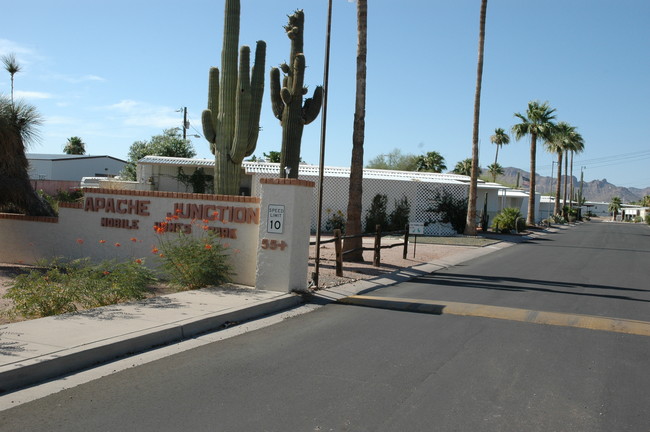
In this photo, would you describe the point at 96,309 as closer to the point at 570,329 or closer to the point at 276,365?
the point at 276,365

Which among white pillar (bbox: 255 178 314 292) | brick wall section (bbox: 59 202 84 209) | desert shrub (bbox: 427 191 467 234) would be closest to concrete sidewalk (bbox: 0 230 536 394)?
white pillar (bbox: 255 178 314 292)

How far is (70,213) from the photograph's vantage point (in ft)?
48.3

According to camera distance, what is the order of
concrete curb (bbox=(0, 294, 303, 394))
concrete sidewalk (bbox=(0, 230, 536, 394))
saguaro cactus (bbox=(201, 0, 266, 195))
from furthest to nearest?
saguaro cactus (bbox=(201, 0, 266, 195)), concrete sidewalk (bbox=(0, 230, 536, 394)), concrete curb (bbox=(0, 294, 303, 394))

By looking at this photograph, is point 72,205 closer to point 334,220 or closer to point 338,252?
point 338,252

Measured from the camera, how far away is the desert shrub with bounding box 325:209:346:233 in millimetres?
29297

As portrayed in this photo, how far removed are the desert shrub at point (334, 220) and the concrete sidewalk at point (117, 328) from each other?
17877mm

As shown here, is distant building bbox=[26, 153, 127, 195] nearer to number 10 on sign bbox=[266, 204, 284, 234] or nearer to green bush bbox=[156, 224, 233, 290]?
green bush bbox=[156, 224, 233, 290]

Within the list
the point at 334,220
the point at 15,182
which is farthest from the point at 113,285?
the point at 334,220

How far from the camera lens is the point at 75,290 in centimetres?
898

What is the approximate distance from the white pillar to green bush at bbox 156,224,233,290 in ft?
2.61

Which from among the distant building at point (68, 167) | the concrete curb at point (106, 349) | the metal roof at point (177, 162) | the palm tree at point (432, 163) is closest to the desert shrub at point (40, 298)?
the concrete curb at point (106, 349)

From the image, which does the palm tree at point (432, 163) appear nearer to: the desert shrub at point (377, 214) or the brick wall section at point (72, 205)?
the desert shrub at point (377, 214)

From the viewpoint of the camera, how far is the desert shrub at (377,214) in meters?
30.1

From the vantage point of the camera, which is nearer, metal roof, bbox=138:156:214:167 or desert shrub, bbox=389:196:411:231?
desert shrub, bbox=389:196:411:231
